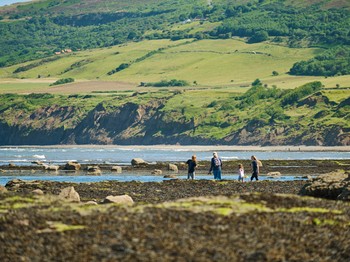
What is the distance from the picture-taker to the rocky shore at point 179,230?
62.5ft

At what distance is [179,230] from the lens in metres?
19.9

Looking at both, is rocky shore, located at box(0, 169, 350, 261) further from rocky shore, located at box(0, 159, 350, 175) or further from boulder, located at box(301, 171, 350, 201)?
rocky shore, located at box(0, 159, 350, 175)

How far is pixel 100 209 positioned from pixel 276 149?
138265mm

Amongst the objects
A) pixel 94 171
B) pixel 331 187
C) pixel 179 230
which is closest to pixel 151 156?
pixel 94 171

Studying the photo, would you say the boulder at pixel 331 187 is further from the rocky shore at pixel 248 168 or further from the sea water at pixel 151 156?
the sea water at pixel 151 156

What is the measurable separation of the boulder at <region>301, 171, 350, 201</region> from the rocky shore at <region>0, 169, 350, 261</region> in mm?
5643

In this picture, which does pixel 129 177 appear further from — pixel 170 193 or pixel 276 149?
pixel 276 149

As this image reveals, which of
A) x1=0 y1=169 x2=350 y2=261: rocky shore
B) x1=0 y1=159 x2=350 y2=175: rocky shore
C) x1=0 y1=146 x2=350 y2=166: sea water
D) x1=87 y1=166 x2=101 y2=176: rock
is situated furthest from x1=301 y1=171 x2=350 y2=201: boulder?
x1=0 y1=146 x2=350 y2=166: sea water

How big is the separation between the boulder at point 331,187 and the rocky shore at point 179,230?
18.5ft

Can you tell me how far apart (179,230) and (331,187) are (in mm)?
11596

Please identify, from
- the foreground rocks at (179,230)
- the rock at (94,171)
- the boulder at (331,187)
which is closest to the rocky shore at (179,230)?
the foreground rocks at (179,230)

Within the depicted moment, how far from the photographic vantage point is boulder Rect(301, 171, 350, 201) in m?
29.3

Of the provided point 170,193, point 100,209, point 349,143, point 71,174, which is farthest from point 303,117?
point 100,209

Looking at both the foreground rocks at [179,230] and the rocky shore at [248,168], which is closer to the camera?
the foreground rocks at [179,230]
